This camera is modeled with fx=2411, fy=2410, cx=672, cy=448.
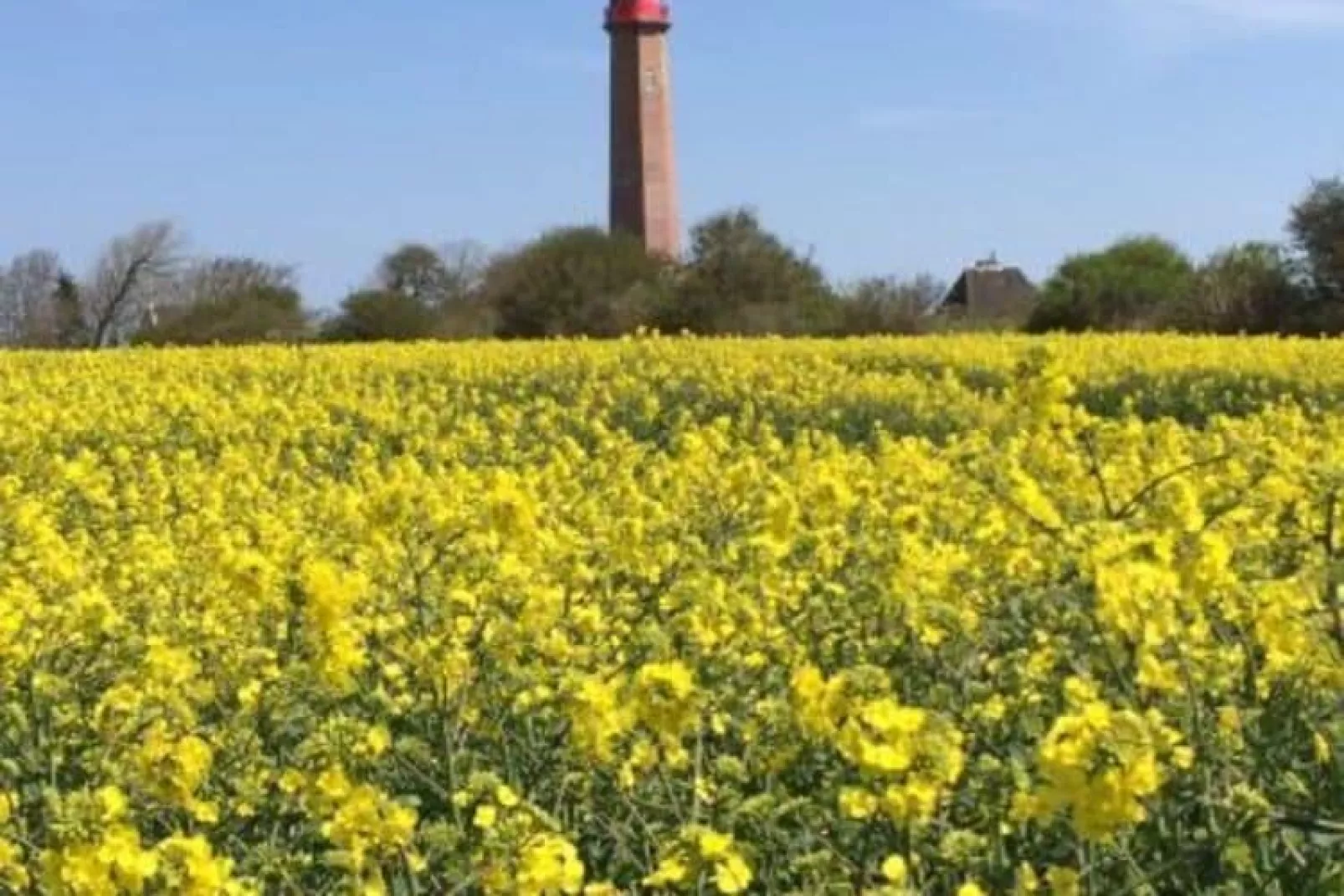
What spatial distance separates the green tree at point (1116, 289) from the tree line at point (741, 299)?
0.04 m

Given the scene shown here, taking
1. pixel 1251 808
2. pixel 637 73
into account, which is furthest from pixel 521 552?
pixel 637 73

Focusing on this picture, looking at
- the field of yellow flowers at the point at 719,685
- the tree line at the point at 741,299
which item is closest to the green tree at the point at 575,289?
the tree line at the point at 741,299

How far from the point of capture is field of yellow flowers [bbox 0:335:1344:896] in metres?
2.53

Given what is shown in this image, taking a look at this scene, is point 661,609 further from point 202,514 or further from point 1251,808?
point 202,514

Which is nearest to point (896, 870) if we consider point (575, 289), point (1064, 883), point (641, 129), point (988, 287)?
point (1064, 883)

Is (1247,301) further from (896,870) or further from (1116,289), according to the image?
(896,870)

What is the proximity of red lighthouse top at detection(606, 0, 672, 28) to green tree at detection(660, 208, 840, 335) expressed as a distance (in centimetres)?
2125

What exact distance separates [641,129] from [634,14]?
9.69 ft

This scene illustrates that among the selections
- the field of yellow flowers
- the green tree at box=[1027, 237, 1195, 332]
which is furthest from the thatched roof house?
the field of yellow flowers

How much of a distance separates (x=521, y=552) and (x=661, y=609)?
0.34 metres

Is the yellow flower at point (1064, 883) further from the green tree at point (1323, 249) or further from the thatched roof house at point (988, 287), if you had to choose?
the thatched roof house at point (988, 287)

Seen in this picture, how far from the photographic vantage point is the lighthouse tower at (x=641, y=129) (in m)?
56.5

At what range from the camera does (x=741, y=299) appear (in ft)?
111

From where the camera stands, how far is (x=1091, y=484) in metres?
5.13
